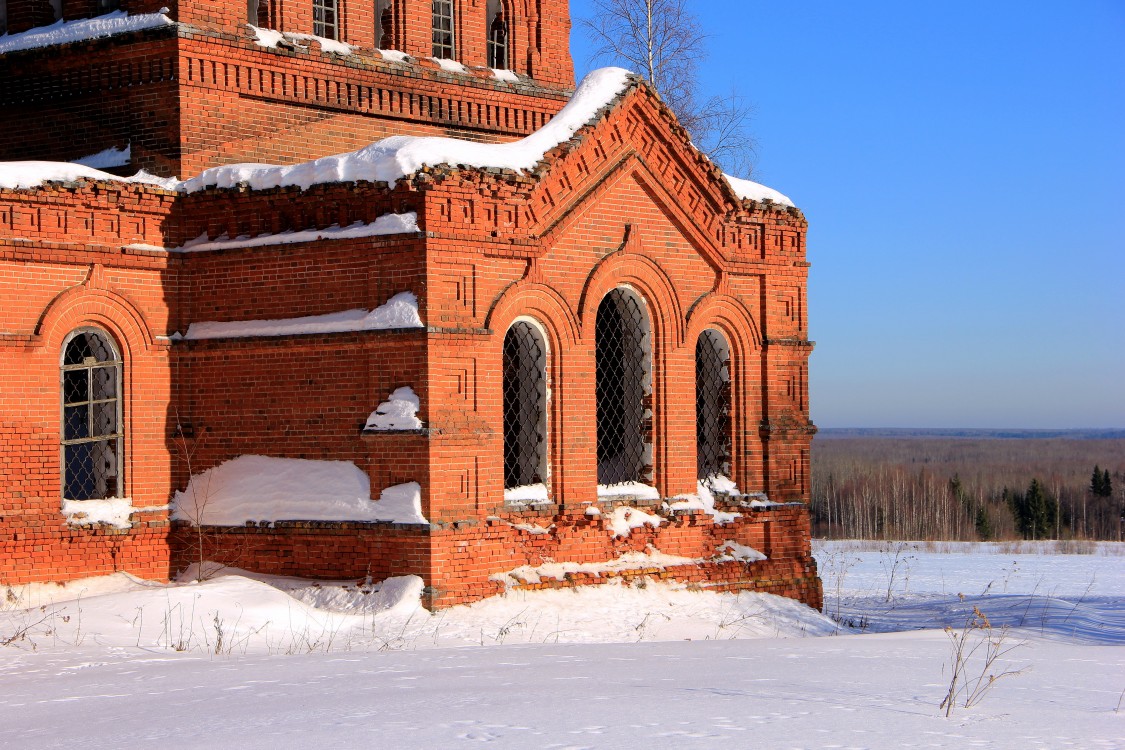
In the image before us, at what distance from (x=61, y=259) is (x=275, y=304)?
1925mm

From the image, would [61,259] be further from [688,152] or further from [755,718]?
[755,718]

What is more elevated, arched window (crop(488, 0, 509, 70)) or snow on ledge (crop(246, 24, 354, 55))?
arched window (crop(488, 0, 509, 70))

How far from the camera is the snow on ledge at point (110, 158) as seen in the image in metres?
15.0

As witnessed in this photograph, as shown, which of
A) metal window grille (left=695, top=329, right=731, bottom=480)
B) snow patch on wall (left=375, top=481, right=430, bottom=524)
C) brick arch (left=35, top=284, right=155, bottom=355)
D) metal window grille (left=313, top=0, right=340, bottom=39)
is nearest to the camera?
snow patch on wall (left=375, top=481, right=430, bottom=524)

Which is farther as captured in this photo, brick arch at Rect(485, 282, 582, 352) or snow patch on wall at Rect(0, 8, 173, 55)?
snow patch on wall at Rect(0, 8, 173, 55)

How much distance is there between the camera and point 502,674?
858 cm

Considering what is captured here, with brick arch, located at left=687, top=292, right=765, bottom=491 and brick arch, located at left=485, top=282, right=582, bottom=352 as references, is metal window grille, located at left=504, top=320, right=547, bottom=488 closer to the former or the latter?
brick arch, located at left=485, top=282, right=582, bottom=352

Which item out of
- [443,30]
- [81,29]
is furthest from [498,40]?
[81,29]

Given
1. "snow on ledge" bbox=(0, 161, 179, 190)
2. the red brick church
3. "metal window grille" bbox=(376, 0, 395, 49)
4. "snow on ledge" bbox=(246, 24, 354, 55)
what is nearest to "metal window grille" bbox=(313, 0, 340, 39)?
"snow on ledge" bbox=(246, 24, 354, 55)

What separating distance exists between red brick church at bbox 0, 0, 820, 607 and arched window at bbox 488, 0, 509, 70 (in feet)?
8.10

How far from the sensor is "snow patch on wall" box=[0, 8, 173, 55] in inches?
588

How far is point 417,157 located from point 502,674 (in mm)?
5509

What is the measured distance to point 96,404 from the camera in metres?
13.7

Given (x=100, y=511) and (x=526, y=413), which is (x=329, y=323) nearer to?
(x=526, y=413)
